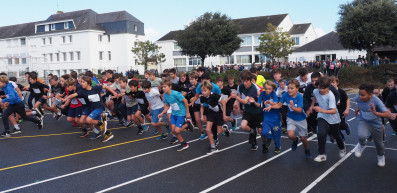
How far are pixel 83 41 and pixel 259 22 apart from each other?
28.8 m

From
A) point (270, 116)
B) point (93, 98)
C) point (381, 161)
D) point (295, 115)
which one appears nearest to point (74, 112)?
point (93, 98)

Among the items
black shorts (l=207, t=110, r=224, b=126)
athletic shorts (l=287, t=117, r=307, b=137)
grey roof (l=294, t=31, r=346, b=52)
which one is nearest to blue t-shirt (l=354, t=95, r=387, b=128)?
athletic shorts (l=287, t=117, r=307, b=137)

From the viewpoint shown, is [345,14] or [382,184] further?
[345,14]

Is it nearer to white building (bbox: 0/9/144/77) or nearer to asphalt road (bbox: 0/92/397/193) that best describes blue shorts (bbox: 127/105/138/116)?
asphalt road (bbox: 0/92/397/193)

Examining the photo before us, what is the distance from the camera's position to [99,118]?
9.53 meters

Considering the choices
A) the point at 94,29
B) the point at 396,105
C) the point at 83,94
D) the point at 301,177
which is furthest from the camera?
the point at 94,29

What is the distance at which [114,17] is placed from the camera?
2295 inches

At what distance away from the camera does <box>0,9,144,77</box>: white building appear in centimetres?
5644

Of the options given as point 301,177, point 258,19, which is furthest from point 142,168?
point 258,19

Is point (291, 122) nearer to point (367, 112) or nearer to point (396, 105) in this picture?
point (367, 112)

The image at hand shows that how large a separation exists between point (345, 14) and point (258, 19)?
28586 millimetres

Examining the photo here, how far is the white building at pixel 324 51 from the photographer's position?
151 ft

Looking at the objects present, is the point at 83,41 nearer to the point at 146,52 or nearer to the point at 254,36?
the point at 146,52

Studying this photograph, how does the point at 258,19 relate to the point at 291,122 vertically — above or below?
above
